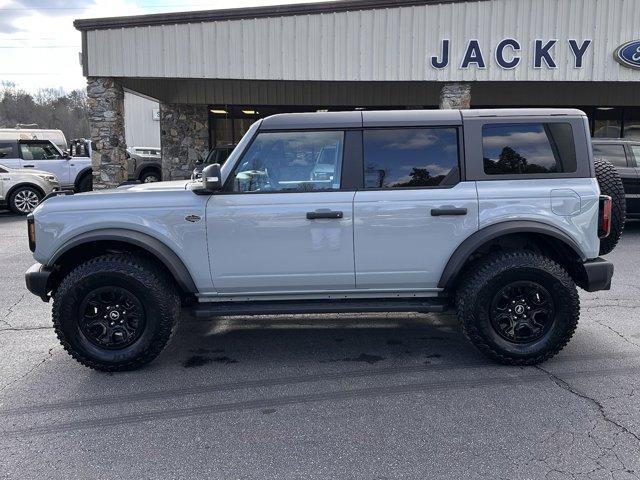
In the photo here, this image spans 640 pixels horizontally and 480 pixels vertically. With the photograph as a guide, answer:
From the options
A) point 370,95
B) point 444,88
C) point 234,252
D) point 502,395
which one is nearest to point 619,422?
point 502,395

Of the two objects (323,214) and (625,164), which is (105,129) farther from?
(625,164)

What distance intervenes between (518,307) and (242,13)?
9772mm

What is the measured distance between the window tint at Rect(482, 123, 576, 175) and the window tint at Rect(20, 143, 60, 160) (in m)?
14.7

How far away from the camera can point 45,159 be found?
15516 millimetres

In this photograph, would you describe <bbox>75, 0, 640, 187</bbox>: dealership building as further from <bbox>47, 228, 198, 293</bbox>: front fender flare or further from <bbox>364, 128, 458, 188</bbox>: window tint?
<bbox>47, 228, 198, 293</bbox>: front fender flare

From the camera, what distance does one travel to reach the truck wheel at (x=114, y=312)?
Result: 3977 millimetres

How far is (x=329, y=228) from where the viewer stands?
400 centimetres

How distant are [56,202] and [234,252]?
1.43m

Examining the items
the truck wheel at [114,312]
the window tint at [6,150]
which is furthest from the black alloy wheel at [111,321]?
the window tint at [6,150]

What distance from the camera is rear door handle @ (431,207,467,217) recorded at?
3984 mm

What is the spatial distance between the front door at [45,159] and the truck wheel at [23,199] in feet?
5.69

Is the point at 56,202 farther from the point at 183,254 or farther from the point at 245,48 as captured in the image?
the point at 245,48

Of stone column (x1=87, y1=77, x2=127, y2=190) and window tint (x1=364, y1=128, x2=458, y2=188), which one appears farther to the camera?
stone column (x1=87, y1=77, x2=127, y2=190)

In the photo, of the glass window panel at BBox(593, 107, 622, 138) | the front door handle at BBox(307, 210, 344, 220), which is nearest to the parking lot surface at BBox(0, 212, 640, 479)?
the front door handle at BBox(307, 210, 344, 220)
